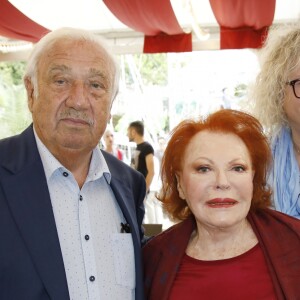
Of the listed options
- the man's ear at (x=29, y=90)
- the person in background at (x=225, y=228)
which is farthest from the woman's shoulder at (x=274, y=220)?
the man's ear at (x=29, y=90)

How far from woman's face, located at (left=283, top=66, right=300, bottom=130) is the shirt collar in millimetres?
850

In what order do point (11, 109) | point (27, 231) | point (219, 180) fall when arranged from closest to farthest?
point (27, 231) < point (219, 180) < point (11, 109)

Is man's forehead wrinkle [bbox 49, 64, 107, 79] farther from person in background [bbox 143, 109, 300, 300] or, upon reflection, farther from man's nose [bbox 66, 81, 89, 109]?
person in background [bbox 143, 109, 300, 300]

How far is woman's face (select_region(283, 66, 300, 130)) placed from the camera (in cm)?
186

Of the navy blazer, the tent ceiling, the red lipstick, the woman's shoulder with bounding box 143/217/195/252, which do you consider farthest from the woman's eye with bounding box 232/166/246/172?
the tent ceiling

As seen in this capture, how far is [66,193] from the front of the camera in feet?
5.38

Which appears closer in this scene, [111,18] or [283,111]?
[283,111]

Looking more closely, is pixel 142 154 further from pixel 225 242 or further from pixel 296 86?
pixel 225 242

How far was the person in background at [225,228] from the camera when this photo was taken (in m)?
1.54

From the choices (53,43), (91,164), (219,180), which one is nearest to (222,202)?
(219,180)

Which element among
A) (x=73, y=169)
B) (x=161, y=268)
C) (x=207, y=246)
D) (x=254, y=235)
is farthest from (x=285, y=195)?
(x=73, y=169)

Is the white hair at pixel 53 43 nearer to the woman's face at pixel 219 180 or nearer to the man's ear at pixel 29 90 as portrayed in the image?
the man's ear at pixel 29 90

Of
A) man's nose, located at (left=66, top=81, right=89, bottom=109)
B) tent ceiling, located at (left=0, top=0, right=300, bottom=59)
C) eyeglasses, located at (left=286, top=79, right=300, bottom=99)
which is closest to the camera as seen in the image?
man's nose, located at (left=66, top=81, right=89, bottom=109)

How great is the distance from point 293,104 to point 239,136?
38 cm
